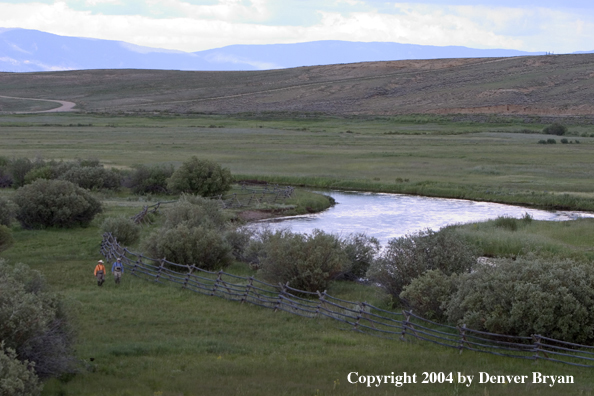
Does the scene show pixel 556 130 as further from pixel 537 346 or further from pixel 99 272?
pixel 537 346

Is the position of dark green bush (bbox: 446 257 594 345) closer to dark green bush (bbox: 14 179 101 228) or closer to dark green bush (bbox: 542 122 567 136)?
dark green bush (bbox: 14 179 101 228)

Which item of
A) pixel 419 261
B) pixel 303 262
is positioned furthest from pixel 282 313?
pixel 419 261

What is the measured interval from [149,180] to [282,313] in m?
24.7

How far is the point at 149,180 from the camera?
1518 inches

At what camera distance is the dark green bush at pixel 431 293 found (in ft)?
48.5

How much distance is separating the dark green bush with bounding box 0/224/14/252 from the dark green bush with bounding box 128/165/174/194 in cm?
1697

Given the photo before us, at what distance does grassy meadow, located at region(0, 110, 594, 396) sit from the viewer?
10750mm

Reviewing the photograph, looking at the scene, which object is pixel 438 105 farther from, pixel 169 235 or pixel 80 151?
pixel 169 235

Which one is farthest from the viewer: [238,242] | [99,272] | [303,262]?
[238,242]

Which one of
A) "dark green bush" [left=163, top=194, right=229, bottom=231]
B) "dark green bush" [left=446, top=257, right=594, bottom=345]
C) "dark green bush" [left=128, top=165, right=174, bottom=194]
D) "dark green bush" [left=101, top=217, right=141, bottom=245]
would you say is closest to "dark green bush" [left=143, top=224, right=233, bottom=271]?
"dark green bush" [left=163, top=194, right=229, bottom=231]

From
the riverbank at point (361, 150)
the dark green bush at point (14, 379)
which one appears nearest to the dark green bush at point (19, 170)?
the riverbank at point (361, 150)

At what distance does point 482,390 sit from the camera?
10180mm

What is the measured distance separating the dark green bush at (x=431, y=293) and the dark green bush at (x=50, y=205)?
53.9 ft

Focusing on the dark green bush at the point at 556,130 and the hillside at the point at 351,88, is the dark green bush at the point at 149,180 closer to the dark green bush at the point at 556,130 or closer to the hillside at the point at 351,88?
the dark green bush at the point at 556,130
